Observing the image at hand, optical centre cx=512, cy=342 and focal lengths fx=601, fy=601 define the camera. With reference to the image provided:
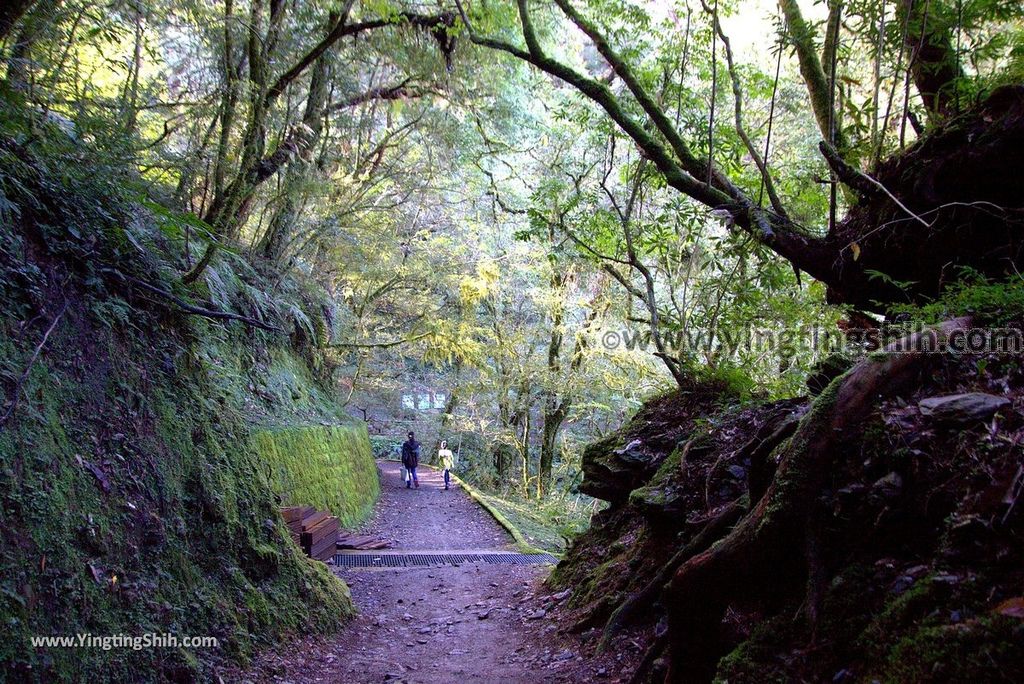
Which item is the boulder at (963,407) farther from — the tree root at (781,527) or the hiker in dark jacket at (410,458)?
the hiker in dark jacket at (410,458)

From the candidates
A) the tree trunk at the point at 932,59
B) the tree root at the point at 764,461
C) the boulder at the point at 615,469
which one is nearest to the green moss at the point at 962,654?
the tree root at the point at 764,461

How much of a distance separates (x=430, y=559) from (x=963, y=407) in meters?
8.34

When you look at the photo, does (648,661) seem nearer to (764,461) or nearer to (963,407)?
(764,461)

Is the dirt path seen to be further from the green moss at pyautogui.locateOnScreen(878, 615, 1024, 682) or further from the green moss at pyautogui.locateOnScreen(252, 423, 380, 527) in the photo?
the green moss at pyautogui.locateOnScreen(878, 615, 1024, 682)

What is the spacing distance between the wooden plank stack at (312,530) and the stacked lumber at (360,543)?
375 millimetres

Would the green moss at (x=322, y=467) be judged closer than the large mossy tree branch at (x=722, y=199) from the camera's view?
No

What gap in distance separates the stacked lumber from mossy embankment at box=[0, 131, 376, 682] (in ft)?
13.1

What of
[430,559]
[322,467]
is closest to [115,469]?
[430,559]

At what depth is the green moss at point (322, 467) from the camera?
31.0 ft

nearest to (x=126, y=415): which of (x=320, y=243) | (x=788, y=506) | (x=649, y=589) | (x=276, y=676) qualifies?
(x=276, y=676)

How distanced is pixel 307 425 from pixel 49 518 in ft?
27.4

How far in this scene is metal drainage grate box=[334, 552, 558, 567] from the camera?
30.2 feet

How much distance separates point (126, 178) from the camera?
5207 mm

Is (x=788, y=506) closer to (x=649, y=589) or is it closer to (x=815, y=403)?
(x=815, y=403)
